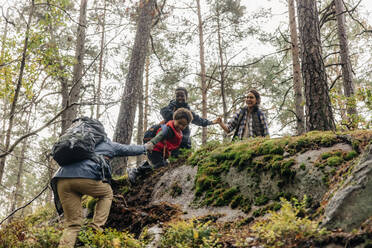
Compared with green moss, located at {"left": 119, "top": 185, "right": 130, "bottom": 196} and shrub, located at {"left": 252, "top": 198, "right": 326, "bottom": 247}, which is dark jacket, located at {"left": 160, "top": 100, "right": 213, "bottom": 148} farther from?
shrub, located at {"left": 252, "top": 198, "right": 326, "bottom": 247}

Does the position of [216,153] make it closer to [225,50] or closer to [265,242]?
[265,242]

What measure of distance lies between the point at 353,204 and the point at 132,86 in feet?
22.8

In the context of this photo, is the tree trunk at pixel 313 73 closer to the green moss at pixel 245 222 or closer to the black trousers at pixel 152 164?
the green moss at pixel 245 222

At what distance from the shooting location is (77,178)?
12.5ft

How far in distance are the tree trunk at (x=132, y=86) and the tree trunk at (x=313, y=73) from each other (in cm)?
427

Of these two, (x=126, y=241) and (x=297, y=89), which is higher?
(x=297, y=89)

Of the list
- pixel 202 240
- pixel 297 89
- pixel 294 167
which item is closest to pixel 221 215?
→ pixel 202 240

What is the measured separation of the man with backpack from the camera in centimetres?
374

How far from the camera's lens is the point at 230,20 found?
14031mm

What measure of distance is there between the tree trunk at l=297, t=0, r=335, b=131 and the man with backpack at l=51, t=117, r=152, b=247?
417cm

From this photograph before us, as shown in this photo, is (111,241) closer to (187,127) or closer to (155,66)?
(187,127)

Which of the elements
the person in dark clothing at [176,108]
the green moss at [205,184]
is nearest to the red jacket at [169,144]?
the person in dark clothing at [176,108]

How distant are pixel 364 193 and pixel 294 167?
150 cm

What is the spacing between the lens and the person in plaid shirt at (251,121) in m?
6.53
